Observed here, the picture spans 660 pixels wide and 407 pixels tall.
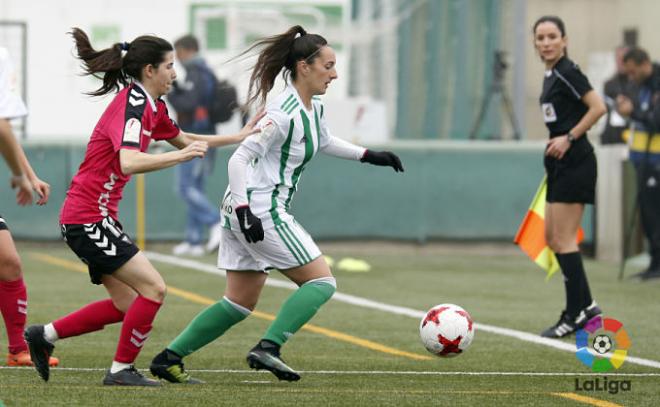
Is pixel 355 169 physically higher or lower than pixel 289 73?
lower

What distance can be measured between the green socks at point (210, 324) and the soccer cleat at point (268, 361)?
1.05ft

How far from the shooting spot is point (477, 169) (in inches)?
707

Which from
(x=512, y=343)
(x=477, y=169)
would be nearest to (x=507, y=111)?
(x=477, y=169)

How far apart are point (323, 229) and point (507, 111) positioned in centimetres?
410

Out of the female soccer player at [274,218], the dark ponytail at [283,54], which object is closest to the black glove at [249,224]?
the female soccer player at [274,218]

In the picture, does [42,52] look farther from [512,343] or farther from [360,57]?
[512,343]

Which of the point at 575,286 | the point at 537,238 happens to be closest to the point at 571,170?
the point at 575,286

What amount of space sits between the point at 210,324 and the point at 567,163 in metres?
3.30

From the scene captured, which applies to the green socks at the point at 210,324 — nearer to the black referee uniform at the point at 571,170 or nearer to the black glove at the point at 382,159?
the black glove at the point at 382,159

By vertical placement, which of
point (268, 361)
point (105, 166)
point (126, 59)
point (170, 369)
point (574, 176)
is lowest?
point (170, 369)

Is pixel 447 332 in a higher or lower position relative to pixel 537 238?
higher

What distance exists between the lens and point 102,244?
25.2 ft

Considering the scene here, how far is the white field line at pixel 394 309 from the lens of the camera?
9.71 meters

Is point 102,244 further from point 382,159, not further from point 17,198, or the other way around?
point 382,159
